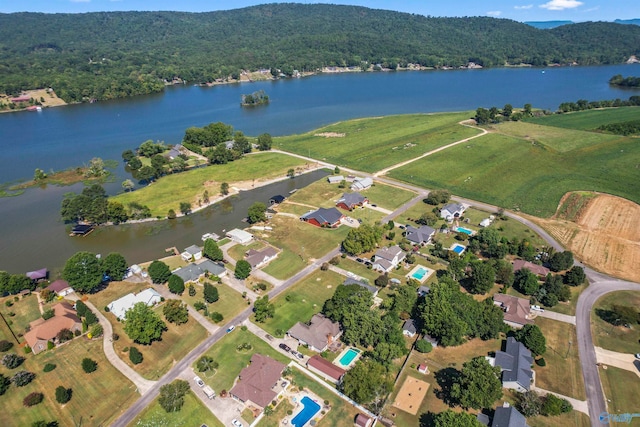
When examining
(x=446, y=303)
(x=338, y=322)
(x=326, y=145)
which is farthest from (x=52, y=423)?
(x=326, y=145)

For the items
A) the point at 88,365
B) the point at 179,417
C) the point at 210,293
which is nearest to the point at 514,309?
the point at 210,293

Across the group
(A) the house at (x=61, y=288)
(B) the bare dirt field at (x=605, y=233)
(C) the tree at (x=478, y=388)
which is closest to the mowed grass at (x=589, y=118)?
(B) the bare dirt field at (x=605, y=233)

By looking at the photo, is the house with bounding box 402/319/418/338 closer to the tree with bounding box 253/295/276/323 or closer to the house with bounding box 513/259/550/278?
the tree with bounding box 253/295/276/323

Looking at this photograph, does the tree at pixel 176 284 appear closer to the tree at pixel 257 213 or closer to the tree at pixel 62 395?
the tree at pixel 62 395

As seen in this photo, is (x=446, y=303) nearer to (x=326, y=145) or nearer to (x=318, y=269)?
(x=318, y=269)

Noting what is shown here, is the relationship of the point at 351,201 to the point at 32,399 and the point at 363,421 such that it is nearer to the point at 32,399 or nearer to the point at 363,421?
the point at 363,421

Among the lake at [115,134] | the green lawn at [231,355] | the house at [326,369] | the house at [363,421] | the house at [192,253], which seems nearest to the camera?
the house at [363,421]

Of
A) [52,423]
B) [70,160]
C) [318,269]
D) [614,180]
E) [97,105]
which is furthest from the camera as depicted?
[97,105]
